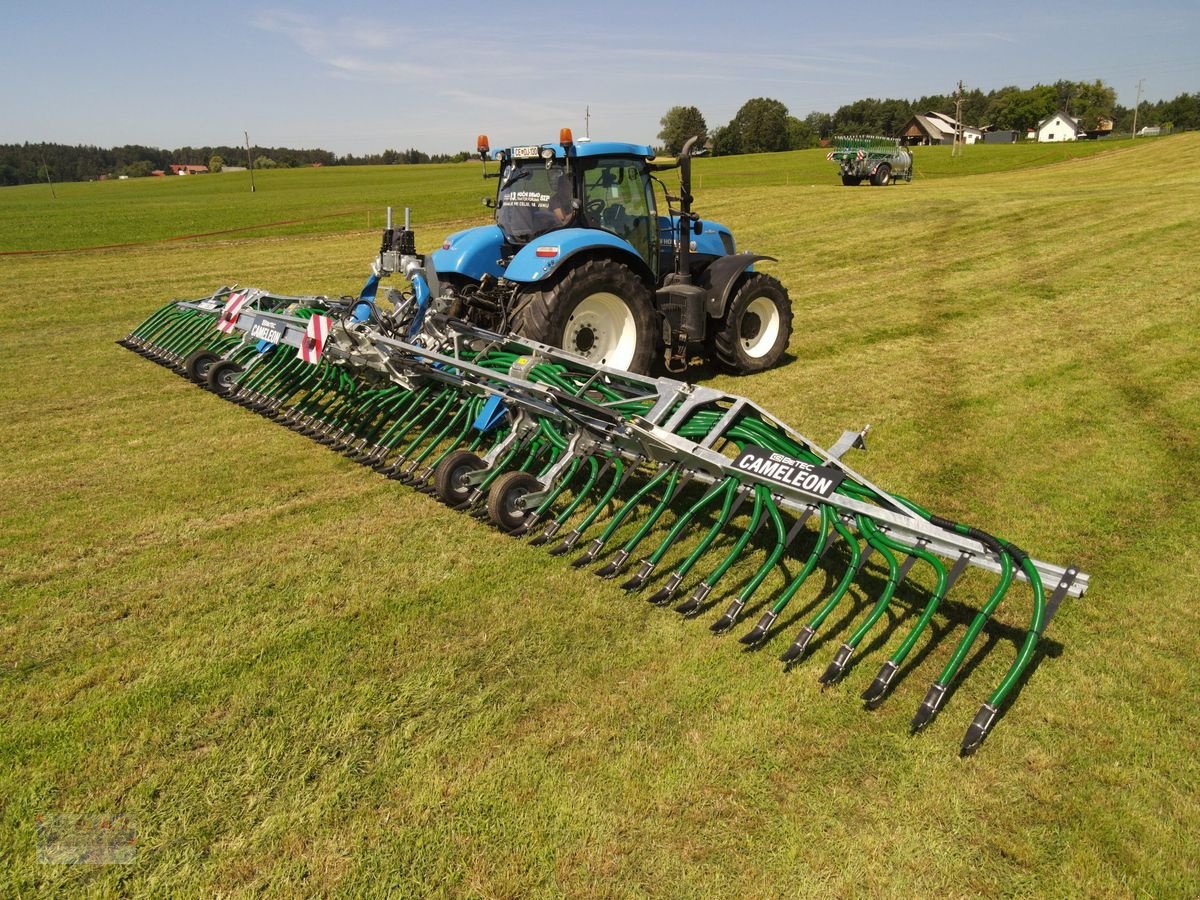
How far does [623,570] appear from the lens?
162 inches

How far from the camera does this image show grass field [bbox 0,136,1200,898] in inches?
96.9

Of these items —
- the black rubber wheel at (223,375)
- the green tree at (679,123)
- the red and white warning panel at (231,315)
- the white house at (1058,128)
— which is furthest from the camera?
the white house at (1058,128)

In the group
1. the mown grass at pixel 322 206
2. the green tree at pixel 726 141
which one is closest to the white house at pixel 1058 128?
the green tree at pixel 726 141

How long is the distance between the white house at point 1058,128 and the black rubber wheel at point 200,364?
97231 mm

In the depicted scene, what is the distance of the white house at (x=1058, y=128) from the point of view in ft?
282

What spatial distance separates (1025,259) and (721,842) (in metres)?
13.2

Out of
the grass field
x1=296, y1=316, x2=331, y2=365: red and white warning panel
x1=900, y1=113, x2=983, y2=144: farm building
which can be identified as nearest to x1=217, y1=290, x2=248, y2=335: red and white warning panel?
the grass field

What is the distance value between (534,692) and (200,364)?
6.14 meters

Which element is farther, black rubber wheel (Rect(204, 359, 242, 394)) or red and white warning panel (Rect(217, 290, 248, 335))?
red and white warning panel (Rect(217, 290, 248, 335))

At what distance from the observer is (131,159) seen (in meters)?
99.8

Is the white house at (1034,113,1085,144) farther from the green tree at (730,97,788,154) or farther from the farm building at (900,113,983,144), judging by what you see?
the green tree at (730,97,788,154)

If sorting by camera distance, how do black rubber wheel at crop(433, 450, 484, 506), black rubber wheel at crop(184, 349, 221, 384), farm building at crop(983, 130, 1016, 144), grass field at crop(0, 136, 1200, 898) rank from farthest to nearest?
farm building at crop(983, 130, 1016, 144)
black rubber wheel at crop(184, 349, 221, 384)
black rubber wheel at crop(433, 450, 484, 506)
grass field at crop(0, 136, 1200, 898)

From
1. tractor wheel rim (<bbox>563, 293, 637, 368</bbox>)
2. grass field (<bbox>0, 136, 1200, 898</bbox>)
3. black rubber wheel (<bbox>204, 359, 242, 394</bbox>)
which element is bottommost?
grass field (<bbox>0, 136, 1200, 898</bbox>)

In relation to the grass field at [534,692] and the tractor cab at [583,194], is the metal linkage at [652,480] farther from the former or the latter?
the tractor cab at [583,194]
